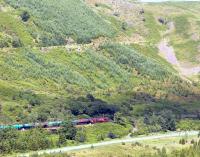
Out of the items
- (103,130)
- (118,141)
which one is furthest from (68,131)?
(103,130)

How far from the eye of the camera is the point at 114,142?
151 metres

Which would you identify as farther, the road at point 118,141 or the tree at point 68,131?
the tree at point 68,131

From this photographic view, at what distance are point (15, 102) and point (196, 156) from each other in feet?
221

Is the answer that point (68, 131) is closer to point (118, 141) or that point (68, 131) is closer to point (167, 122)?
point (118, 141)

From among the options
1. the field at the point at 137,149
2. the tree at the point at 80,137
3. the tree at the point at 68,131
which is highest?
the tree at the point at 68,131

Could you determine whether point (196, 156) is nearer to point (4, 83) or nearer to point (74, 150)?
point (74, 150)

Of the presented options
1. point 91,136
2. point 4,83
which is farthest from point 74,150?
point 4,83

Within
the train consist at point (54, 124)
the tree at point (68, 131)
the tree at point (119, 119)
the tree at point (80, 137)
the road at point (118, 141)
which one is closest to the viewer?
the road at point (118, 141)

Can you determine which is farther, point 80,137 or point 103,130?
point 103,130

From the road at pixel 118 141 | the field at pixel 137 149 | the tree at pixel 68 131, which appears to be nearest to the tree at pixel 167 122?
the road at pixel 118 141

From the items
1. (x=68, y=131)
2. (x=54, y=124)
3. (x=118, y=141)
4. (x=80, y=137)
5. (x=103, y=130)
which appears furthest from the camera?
(x=103, y=130)

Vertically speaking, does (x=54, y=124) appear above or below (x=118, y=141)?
above

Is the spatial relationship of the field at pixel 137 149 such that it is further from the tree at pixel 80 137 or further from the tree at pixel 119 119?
the tree at pixel 119 119

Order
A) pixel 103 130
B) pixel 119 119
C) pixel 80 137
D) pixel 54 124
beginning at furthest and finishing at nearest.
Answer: pixel 119 119 → pixel 103 130 → pixel 54 124 → pixel 80 137
